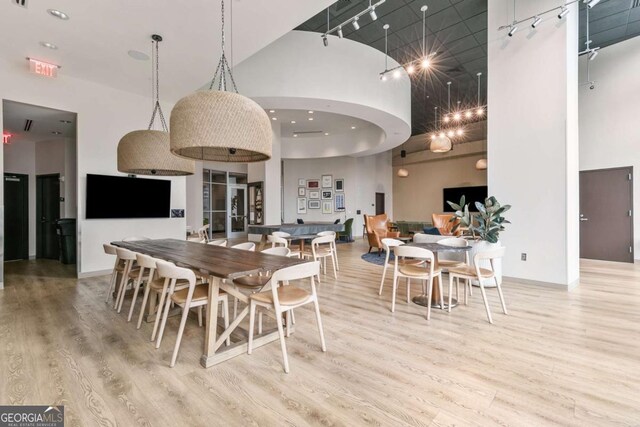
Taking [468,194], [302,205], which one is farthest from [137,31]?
[468,194]

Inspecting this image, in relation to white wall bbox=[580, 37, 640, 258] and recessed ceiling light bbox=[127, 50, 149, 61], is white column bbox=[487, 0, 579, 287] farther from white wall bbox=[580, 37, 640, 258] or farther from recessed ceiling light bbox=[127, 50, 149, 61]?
recessed ceiling light bbox=[127, 50, 149, 61]

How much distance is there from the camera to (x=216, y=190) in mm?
11477

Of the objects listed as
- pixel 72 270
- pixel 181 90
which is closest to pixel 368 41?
pixel 181 90

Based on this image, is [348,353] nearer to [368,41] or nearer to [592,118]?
[368,41]

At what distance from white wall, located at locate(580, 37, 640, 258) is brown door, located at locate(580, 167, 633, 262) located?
0.40ft

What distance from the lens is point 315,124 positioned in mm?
9961

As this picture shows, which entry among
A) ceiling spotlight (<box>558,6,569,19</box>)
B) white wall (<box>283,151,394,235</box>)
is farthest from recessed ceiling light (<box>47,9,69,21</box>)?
white wall (<box>283,151,394,235</box>)

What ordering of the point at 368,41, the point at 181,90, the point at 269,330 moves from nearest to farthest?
the point at 269,330
the point at 181,90
the point at 368,41

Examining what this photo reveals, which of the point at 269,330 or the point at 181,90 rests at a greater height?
the point at 181,90

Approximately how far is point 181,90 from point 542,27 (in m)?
6.45

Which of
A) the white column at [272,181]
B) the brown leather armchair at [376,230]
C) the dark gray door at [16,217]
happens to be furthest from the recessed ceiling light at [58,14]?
the brown leather armchair at [376,230]

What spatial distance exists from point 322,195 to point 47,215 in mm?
8556

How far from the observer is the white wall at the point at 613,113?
21.0ft

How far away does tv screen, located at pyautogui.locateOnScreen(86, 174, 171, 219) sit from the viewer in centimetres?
539
